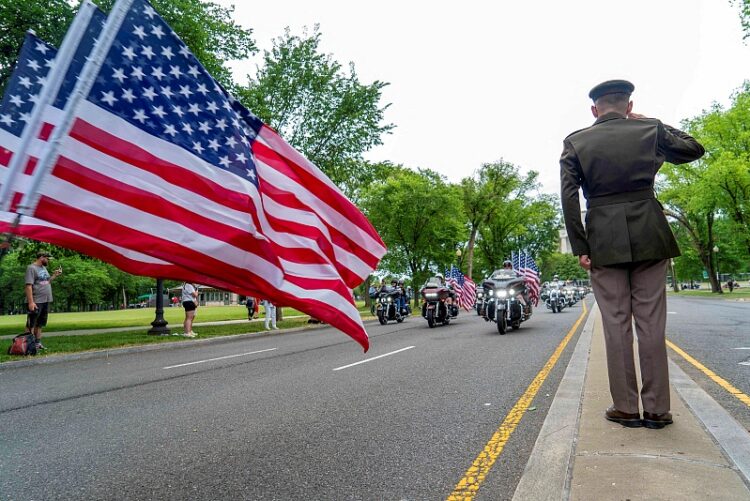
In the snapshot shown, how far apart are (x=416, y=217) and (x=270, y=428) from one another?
3037 cm

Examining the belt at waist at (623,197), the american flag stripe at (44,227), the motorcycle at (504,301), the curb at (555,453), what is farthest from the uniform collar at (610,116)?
the motorcycle at (504,301)

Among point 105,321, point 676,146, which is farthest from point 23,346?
point 105,321

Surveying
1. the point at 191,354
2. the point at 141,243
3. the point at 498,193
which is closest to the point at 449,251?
the point at 498,193

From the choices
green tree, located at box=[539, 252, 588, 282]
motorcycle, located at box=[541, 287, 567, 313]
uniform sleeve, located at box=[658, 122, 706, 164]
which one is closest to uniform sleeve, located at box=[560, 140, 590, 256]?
uniform sleeve, located at box=[658, 122, 706, 164]

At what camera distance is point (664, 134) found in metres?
3.68

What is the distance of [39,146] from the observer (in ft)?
6.87

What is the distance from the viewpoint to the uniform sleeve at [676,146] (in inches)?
145

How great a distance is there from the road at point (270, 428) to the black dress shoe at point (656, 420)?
0.83 metres

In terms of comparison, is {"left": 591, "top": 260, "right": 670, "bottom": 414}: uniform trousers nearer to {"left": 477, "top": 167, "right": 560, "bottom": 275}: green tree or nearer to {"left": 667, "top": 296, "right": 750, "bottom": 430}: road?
{"left": 667, "top": 296, "right": 750, "bottom": 430}: road

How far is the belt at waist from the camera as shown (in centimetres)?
369

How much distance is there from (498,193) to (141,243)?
2007 inches

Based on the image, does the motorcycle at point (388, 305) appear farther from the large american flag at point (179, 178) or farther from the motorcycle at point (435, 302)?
the large american flag at point (179, 178)

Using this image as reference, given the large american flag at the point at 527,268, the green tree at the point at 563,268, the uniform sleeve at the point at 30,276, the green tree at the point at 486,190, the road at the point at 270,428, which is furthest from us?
the green tree at the point at 563,268

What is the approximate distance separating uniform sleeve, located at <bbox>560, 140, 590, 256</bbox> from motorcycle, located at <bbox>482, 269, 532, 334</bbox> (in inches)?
366
